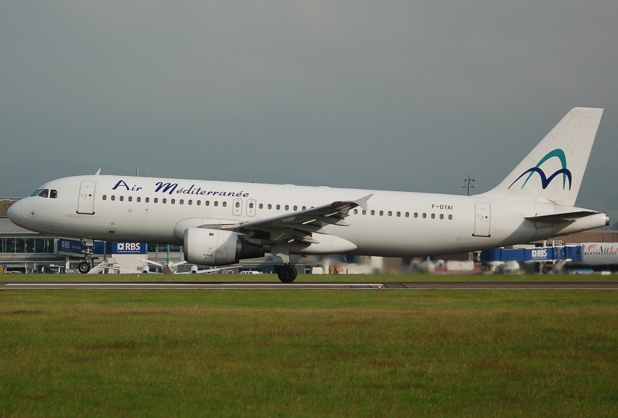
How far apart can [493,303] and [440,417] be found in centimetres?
1304

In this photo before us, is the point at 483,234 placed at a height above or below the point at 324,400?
above

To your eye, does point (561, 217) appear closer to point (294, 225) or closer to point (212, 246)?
point (294, 225)

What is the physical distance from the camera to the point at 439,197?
31.8 m

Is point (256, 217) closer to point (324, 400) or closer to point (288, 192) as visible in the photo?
point (288, 192)

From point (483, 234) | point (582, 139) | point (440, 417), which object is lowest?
point (440, 417)

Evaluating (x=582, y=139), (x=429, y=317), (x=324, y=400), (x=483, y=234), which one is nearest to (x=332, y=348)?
(x=324, y=400)

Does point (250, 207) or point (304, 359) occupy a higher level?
point (250, 207)

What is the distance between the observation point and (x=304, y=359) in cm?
1105

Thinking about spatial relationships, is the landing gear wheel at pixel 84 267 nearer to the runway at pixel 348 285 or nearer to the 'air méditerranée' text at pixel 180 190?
the runway at pixel 348 285

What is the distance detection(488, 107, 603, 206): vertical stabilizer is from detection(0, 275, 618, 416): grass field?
45.7 feet

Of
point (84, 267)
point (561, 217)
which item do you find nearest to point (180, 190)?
point (84, 267)

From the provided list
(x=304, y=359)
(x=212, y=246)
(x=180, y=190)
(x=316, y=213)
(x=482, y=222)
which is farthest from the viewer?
(x=482, y=222)

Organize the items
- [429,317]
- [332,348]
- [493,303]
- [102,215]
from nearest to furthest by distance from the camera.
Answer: [332,348], [429,317], [493,303], [102,215]

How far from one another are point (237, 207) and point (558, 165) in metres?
13.7
